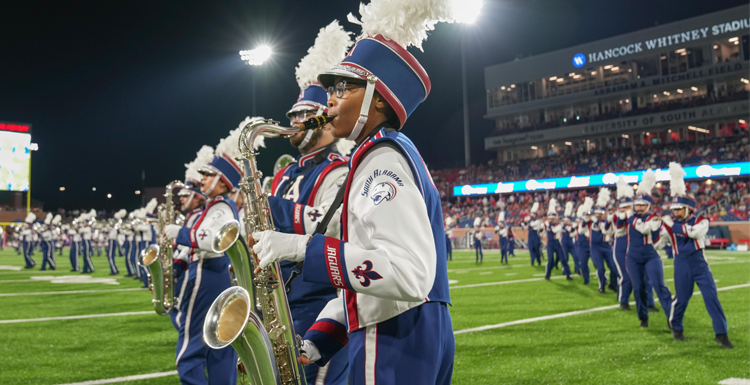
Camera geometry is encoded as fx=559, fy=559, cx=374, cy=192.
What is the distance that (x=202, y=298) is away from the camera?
5.23 metres

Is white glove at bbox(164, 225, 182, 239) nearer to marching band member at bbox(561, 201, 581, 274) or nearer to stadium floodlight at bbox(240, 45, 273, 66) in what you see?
marching band member at bbox(561, 201, 581, 274)

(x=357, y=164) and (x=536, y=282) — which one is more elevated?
(x=357, y=164)

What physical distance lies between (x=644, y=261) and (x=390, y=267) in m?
9.61

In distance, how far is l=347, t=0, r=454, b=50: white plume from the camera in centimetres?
227

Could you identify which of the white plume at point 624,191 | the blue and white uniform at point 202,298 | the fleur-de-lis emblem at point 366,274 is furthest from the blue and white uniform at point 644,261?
the fleur-de-lis emblem at point 366,274

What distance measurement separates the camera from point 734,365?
22.0ft

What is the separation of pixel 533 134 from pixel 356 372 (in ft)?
201

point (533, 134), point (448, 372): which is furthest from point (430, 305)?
point (533, 134)

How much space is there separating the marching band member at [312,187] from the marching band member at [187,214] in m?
1.84

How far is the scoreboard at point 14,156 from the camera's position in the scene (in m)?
45.2

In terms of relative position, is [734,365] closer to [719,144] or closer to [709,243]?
[709,243]

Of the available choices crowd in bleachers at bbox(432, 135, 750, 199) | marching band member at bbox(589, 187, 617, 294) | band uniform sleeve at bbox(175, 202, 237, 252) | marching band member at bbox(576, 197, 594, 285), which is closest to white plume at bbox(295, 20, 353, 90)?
band uniform sleeve at bbox(175, 202, 237, 252)

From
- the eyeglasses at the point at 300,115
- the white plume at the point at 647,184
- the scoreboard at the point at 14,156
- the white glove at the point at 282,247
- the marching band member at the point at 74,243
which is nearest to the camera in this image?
the white glove at the point at 282,247

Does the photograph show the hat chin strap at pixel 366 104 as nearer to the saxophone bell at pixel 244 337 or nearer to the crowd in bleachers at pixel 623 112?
the saxophone bell at pixel 244 337
